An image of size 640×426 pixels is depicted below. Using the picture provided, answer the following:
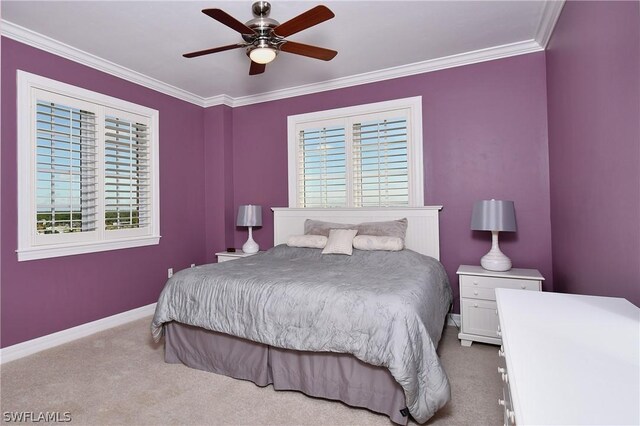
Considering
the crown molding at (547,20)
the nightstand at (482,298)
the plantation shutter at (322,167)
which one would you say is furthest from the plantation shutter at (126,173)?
the crown molding at (547,20)

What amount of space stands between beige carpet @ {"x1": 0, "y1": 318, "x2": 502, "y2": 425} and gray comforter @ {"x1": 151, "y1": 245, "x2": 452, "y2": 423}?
334 mm

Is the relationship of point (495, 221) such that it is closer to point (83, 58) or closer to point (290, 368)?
point (290, 368)

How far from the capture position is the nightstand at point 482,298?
2834mm

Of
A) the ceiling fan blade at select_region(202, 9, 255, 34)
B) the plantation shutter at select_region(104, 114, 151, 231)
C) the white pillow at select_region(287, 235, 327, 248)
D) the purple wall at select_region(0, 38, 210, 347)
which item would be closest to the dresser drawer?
the white pillow at select_region(287, 235, 327, 248)

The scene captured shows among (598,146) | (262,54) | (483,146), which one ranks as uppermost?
(262,54)

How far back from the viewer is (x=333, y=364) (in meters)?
2.11

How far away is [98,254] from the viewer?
3428 mm

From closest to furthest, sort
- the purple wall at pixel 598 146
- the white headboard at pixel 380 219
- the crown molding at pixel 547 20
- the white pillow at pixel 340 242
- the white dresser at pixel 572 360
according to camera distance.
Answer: the white dresser at pixel 572 360
the purple wall at pixel 598 146
the crown molding at pixel 547 20
the white pillow at pixel 340 242
the white headboard at pixel 380 219

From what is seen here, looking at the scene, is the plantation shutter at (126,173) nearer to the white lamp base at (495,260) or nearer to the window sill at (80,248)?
the window sill at (80,248)

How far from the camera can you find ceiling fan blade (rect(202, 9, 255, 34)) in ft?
6.41

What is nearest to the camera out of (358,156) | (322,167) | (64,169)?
(64,169)

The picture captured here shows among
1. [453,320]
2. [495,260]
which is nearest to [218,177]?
[453,320]

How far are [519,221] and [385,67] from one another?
2.11 meters

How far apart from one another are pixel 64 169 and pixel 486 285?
12.9ft
